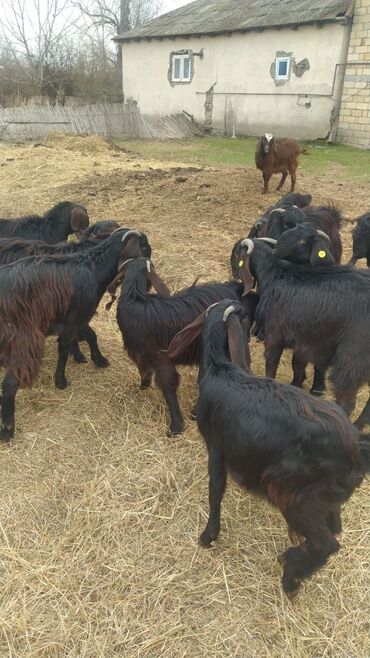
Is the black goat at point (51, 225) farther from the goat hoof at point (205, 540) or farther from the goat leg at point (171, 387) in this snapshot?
the goat hoof at point (205, 540)

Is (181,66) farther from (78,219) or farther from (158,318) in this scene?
(158,318)

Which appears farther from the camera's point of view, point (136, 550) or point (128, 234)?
point (128, 234)

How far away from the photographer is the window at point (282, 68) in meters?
19.7

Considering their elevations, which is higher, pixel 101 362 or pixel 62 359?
pixel 62 359

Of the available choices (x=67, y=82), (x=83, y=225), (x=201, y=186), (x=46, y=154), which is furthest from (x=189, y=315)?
(x=67, y=82)

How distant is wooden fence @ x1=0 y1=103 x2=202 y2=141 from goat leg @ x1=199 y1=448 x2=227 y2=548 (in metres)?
17.7

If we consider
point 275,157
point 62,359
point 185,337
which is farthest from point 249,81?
point 185,337

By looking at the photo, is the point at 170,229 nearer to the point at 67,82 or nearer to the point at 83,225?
the point at 83,225

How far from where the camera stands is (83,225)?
19.0 feet

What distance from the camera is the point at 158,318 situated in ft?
12.1

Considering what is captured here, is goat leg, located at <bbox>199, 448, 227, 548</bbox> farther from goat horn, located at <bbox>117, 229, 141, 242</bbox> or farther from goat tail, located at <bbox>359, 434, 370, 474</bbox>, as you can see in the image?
goat horn, located at <bbox>117, 229, 141, 242</bbox>

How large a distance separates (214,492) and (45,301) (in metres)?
1.93

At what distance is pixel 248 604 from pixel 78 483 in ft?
4.37

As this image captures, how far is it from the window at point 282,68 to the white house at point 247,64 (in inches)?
1.4
